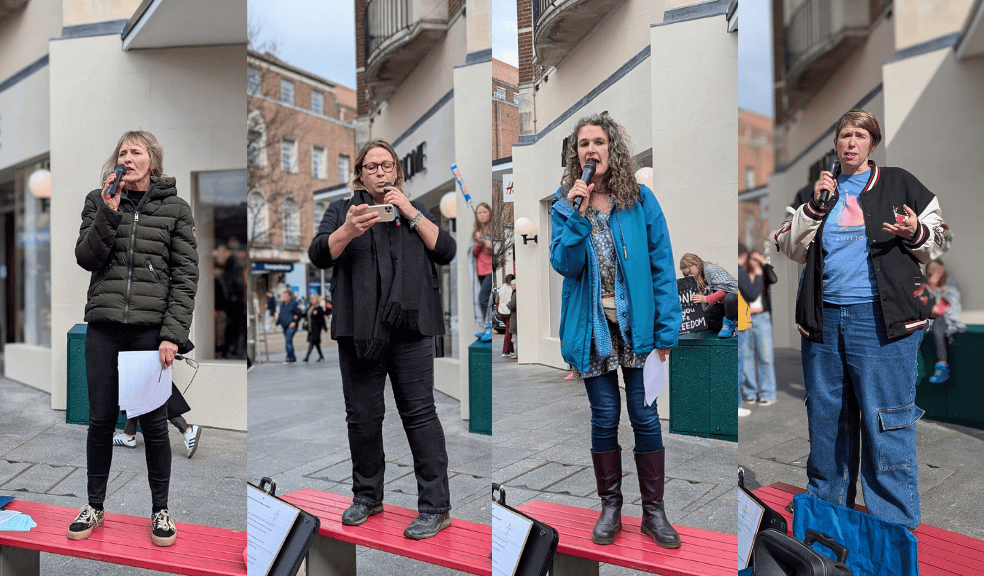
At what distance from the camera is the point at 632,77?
6.78 ft

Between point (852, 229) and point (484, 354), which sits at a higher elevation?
point (852, 229)

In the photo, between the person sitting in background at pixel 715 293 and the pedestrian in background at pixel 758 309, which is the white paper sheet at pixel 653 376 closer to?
the person sitting in background at pixel 715 293

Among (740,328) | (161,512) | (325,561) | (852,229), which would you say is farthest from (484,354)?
(161,512)

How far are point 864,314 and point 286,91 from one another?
2.15 m

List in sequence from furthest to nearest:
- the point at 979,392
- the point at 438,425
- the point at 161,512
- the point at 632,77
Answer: the point at 161,512, the point at 438,425, the point at 979,392, the point at 632,77

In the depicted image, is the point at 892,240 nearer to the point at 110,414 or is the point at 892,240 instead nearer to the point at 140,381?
the point at 140,381

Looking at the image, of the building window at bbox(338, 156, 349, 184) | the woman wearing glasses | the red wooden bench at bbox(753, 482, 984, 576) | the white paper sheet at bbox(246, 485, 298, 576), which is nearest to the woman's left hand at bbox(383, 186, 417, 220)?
the woman wearing glasses

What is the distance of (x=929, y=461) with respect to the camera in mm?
2211

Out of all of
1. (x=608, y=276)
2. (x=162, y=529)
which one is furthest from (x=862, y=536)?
(x=162, y=529)

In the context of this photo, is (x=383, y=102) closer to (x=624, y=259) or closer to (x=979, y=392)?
(x=624, y=259)

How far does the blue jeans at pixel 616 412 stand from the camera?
214cm

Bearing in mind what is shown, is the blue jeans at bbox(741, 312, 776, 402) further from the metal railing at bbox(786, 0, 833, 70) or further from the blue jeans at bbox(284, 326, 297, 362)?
the blue jeans at bbox(284, 326, 297, 362)

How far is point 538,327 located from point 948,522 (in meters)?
1.37

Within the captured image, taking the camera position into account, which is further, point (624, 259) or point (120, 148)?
point (120, 148)
